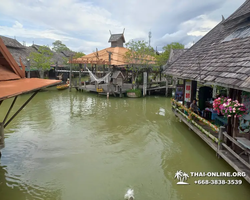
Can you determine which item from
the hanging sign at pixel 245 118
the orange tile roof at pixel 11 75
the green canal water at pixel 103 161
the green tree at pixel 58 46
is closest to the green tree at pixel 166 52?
the green canal water at pixel 103 161

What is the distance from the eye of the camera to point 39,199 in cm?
457

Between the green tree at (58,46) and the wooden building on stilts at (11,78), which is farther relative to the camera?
the green tree at (58,46)

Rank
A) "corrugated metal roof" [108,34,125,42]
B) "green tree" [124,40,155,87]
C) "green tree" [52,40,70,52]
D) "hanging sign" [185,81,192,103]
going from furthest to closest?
"green tree" [52,40,70,52] < "corrugated metal roof" [108,34,125,42] < "green tree" [124,40,155,87] < "hanging sign" [185,81,192,103]

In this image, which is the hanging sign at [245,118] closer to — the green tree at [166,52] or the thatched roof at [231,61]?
the thatched roof at [231,61]

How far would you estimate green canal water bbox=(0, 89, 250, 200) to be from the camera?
4777mm

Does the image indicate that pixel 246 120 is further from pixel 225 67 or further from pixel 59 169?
pixel 59 169

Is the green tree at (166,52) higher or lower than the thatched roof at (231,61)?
higher

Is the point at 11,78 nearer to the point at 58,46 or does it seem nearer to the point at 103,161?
the point at 103,161

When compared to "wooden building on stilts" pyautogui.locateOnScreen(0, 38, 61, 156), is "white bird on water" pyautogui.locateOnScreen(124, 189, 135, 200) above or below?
below

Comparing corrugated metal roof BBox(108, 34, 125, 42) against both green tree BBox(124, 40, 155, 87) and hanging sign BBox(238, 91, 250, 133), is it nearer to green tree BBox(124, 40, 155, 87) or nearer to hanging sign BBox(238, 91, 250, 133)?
green tree BBox(124, 40, 155, 87)

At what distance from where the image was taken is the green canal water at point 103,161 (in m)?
4.78

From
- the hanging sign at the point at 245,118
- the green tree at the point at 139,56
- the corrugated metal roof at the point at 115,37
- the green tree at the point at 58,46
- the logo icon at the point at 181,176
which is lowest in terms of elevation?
the logo icon at the point at 181,176

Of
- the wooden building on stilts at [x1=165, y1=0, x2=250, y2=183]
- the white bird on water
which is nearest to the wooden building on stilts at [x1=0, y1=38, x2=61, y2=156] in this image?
the white bird on water

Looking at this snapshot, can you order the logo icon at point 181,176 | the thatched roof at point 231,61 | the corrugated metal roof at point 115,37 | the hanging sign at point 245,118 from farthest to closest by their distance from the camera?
the corrugated metal roof at point 115,37 → the hanging sign at point 245,118 → the logo icon at point 181,176 → the thatched roof at point 231,61
